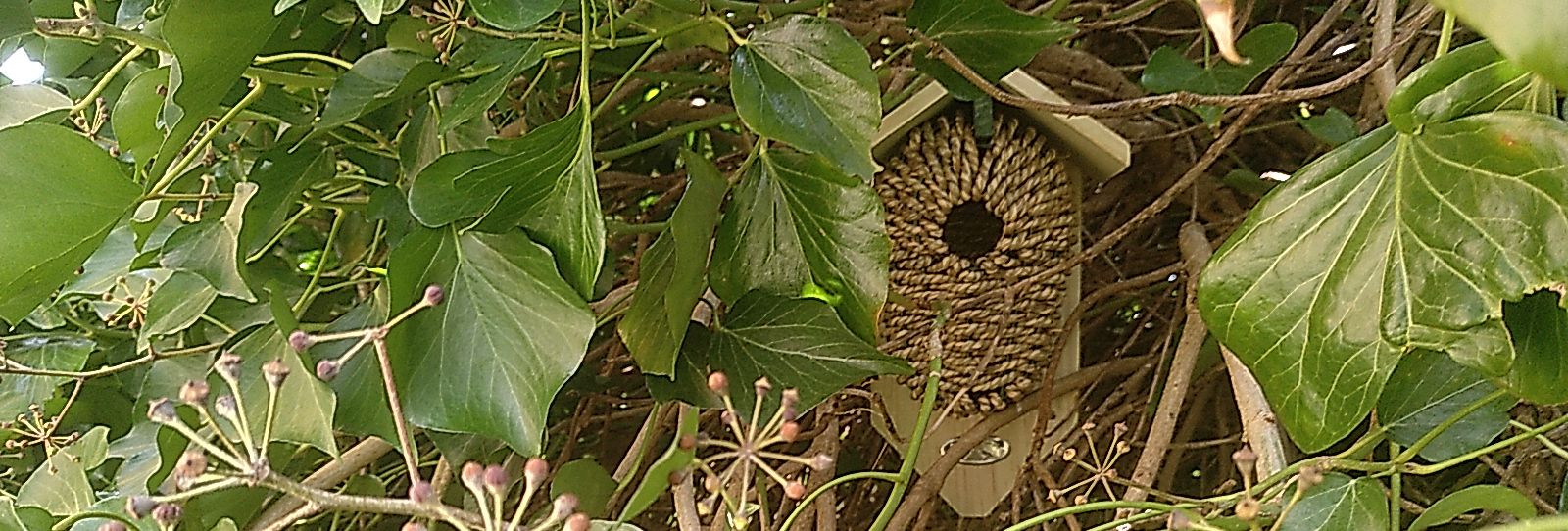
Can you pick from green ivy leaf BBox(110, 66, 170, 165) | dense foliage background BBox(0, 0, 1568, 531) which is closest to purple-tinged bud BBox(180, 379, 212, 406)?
dense foliage background BBox(0, 0, 1568, 531)

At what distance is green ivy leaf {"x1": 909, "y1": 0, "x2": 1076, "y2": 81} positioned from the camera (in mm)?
538

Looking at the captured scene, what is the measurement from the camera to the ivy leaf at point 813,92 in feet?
1.41

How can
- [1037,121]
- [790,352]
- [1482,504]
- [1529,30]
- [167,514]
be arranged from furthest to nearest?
[1037,121], [790,352], [1482,504], [167,514], [1529,30]

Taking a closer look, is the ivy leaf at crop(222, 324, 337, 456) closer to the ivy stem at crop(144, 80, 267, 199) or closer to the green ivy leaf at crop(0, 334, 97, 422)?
the ivy stem at crop(144, 80, 267, 199)

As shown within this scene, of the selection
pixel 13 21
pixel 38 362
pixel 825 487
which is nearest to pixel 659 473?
pixel 825 487

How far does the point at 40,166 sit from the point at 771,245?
292 millimetres

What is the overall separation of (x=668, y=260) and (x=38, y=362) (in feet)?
1.68

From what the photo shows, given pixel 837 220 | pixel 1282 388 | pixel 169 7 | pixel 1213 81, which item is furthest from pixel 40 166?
pixel 1213 81

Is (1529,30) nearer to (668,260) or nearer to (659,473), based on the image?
(659,473)

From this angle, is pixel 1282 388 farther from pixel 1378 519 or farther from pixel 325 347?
pixel 325 347

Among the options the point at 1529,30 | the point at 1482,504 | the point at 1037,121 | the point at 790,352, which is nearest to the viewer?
the point at 1529,30

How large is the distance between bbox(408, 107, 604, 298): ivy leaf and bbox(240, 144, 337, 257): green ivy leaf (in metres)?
0.12

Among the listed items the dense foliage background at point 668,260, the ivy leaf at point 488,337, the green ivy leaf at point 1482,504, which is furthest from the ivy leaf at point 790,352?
the green ivy leaf at point 1482,504

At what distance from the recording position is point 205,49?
1.36 feet
